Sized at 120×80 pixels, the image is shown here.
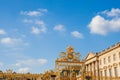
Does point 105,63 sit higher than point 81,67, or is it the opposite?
point 105,63

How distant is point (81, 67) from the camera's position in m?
30.7

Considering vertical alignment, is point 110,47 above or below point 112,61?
above

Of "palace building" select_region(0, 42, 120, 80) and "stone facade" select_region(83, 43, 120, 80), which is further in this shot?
"stone facade" select_region(83, 43, 120, 80)

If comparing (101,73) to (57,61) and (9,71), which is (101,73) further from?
(9,71)

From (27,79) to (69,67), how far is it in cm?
634

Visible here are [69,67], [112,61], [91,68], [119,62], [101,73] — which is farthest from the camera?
[91,68]

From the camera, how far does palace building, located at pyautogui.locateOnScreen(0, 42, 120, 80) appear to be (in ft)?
93.5

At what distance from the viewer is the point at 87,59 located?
53.9m

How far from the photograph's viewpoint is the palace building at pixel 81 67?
28.5m

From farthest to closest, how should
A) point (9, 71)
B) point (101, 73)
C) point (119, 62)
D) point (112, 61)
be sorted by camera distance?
point (101, 73)
point (112, 61)
point (119, 62)
point (9, 71)

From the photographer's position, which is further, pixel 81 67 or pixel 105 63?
pixel 105 63

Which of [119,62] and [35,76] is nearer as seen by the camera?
[35,76]

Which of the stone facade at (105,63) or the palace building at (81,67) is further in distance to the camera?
the stone facade at (105,63)

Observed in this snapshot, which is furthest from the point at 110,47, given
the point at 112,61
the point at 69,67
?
the point at 69,67
